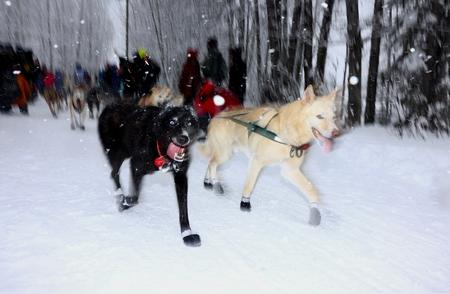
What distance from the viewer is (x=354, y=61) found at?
9789 mm

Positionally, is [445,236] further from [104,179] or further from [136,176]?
[104,179]

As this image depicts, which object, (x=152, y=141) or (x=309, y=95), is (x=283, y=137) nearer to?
(x=309, y=95)

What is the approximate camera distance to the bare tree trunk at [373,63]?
31.2 feet

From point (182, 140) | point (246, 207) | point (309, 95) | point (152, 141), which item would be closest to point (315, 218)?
point (246, 207)

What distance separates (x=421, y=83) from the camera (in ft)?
31.5

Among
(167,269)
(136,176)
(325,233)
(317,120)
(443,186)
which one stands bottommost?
(443,186)

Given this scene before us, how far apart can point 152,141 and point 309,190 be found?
5.99ft

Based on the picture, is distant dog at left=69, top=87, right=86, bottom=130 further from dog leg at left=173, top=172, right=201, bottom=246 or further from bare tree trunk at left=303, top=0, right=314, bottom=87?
dog leg at left=173, top=172, right=201, bottom=246

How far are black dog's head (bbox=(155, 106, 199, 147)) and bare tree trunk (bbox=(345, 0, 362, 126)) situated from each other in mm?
6993

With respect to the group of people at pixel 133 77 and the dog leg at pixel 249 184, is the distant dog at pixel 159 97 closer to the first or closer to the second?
the group of people at pixel 133 77

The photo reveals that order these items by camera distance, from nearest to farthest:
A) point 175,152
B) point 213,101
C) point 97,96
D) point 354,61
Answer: point 175,152 < point 213,101 < point 354,61 < point 97,96

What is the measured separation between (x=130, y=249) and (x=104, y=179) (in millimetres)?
2473

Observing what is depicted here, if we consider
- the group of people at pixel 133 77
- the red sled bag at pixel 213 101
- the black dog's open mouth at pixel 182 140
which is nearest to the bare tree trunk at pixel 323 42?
the group of people at pixel 133 77

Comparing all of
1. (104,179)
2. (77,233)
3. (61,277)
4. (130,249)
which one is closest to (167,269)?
(130,249)
